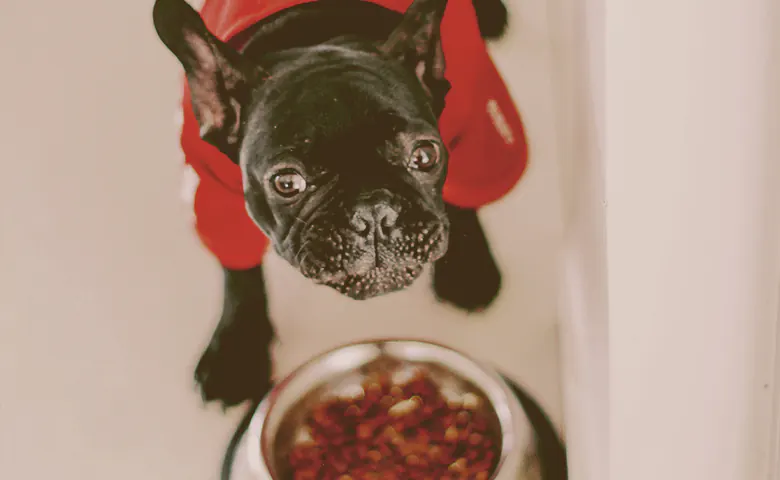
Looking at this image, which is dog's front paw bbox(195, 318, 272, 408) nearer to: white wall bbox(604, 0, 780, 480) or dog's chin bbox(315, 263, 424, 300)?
dog's chin bbox(315, 263, 424, 300)

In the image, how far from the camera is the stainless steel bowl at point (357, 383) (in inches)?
31.3

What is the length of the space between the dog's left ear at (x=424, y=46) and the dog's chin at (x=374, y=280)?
178 mm

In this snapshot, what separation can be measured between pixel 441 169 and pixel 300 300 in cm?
23

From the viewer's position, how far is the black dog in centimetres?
73

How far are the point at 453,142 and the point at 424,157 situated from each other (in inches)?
1.7

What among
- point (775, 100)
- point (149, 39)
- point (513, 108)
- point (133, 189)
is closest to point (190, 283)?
point (133, 189)

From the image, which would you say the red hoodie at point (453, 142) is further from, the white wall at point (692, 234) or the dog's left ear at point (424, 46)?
the white wall at point (692, 234)

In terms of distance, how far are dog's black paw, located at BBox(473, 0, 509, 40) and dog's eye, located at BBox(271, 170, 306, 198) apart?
24cm

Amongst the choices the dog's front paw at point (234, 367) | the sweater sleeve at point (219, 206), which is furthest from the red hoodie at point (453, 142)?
the dog's front paw at point (234, 367)

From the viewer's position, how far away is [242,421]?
87cm

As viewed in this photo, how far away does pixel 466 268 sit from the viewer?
81 cm

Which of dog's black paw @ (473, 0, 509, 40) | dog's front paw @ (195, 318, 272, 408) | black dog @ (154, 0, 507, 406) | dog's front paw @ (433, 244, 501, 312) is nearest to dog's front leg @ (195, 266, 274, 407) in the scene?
dog's front paw @ (195, 318, 272, 408)

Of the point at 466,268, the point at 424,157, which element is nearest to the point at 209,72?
the point at 424,157

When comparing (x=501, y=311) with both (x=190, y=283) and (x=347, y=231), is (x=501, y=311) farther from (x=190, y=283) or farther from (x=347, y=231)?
(x=190, y=283)
